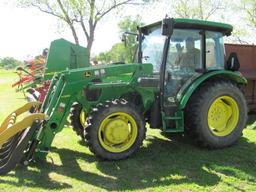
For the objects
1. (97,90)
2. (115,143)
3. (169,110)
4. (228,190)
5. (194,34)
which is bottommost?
(228,190)

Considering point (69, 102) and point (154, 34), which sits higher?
point (154, 34)

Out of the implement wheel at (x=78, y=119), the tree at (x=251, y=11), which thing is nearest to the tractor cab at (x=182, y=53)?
the implement wheel at (x=78, y=119)

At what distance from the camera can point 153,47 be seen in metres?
6.44

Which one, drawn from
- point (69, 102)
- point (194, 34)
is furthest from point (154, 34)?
point (69, 102)

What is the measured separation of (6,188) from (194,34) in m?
3.77

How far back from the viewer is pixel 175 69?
6.15m

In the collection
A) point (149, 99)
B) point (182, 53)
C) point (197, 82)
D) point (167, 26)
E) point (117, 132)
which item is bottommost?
point (117, 132)

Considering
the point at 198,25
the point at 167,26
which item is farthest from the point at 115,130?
the point at 198,25

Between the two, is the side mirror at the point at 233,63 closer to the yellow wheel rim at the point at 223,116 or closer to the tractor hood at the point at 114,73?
the yellow wheel rim at the point at 223,116

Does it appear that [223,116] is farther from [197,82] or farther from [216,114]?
[197,82]

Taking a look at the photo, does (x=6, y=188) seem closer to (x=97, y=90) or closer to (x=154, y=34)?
(x=97, y=90)

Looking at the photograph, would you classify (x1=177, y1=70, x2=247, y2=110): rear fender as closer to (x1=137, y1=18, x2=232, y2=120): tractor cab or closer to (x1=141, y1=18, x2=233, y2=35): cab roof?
(x1=137, y1=18, x2=232, y2=120): tractor cab

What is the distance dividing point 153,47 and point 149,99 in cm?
105

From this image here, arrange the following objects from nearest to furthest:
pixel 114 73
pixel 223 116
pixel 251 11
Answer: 1. pixel 114 73
2. pixel 223 116
3. pixel 251 11
